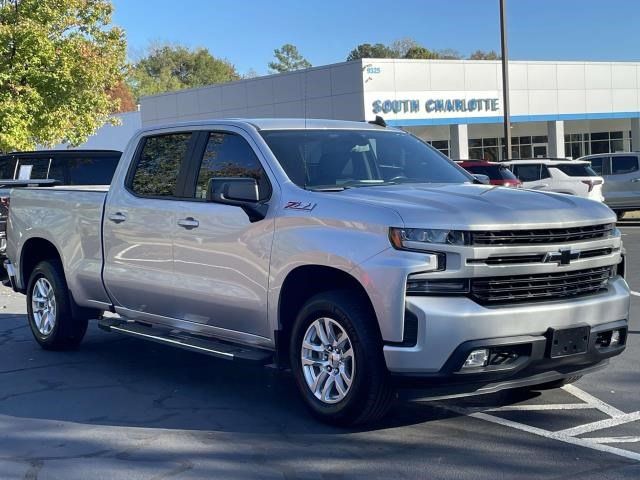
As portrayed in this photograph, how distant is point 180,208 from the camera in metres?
6.46

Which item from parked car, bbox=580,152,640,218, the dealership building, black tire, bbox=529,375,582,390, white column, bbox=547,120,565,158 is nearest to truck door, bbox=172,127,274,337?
black tire, bbox=529,375,582,390

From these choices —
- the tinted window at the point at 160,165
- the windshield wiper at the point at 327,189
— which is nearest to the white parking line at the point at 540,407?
the windshield wiper at the point at 327,189

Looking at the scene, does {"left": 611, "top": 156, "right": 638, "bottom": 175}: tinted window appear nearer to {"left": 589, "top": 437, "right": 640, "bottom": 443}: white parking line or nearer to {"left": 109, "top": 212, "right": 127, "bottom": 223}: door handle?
{"left": 109, "top": 212, "right": 127, "bottom": 223}: door handle

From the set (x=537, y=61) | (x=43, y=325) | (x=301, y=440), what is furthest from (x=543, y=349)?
(x=537, y=61)

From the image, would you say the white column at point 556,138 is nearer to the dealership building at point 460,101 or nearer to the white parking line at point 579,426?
the dealership building at point 460,101

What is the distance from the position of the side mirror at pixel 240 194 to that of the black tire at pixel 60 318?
2.70 metres

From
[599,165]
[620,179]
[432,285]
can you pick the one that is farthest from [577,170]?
[432,285]

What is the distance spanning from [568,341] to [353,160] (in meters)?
2.15

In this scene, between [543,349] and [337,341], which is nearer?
[543,349]

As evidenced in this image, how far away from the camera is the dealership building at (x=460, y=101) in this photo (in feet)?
114

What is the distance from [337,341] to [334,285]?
397mm

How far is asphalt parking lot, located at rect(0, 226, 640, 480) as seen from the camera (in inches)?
188

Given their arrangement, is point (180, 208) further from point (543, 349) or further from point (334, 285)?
point (543, 349)

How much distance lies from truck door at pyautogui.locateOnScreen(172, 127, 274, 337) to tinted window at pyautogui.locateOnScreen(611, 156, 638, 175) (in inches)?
686
